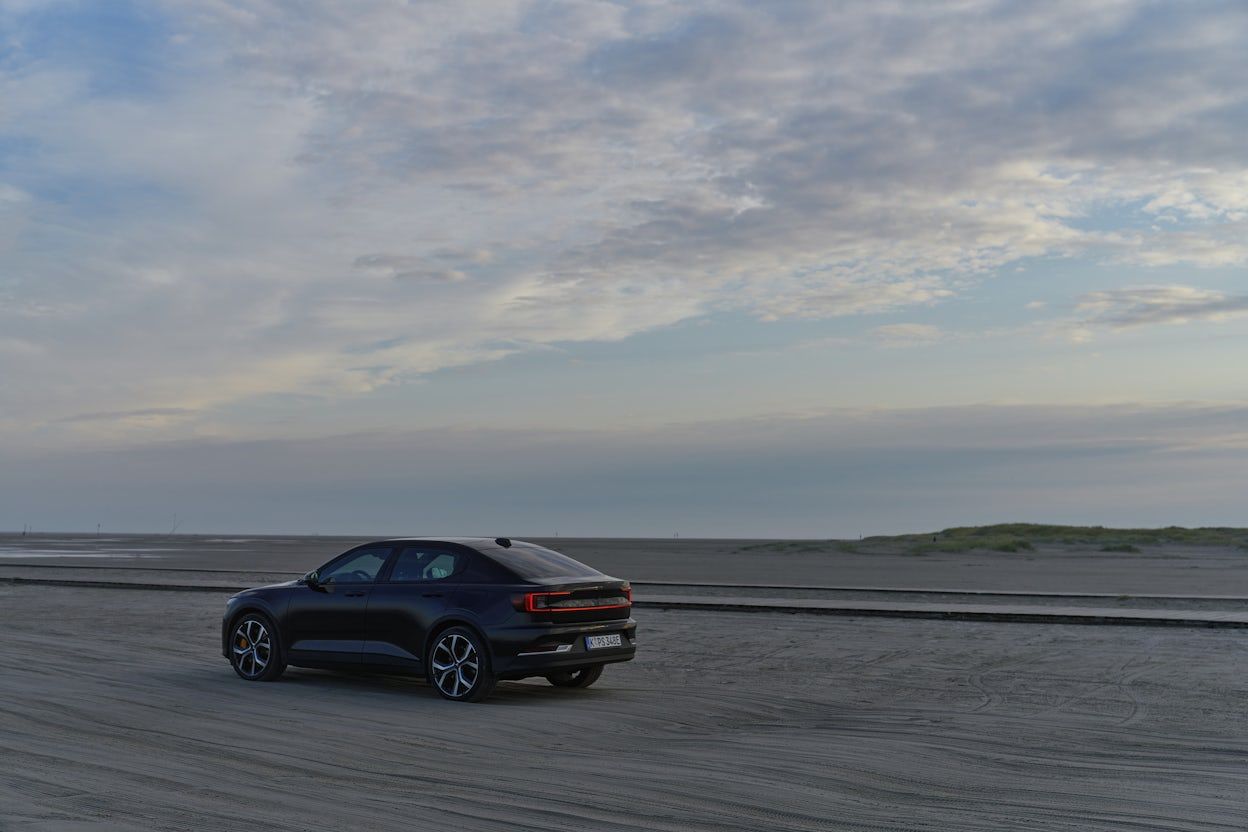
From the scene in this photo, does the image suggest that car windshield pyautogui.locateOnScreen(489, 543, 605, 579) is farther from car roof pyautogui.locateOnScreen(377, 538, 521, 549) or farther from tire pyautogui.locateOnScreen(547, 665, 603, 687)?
tire pyautogui.locateOnScreen(547, 665, 603, 687)

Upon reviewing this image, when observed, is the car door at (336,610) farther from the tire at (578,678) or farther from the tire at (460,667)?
the tire at (578,678)

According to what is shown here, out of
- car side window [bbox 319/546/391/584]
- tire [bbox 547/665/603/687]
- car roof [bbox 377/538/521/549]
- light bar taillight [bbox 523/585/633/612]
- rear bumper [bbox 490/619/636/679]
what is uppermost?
car roof [bbox 377/538/521/549]

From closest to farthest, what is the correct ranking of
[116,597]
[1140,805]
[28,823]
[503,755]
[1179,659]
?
[28,823] < [1140,805] < [503,755] < [1179,659] < [116,597]

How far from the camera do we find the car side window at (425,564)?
517 inches

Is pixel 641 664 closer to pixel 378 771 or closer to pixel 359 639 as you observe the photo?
pixel 359 639

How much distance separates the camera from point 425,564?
1335 centimetres

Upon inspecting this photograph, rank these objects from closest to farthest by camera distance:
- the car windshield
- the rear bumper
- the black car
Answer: the rear bumper
the black car
the car windshield

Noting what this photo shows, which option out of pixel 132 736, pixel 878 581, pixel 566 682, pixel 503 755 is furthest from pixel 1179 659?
pixel 878 581

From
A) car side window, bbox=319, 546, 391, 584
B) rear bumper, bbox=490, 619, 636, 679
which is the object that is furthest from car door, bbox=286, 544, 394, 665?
rear bumper, bbox=490, 619, 636, 679

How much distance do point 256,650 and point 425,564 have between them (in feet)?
7.56

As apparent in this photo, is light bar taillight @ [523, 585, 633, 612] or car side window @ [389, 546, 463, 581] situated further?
car side window @ [389, 546, 463, 581]

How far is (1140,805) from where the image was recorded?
302 inches

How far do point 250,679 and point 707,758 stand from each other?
21.6 feet

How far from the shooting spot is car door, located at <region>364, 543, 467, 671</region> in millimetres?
12898
